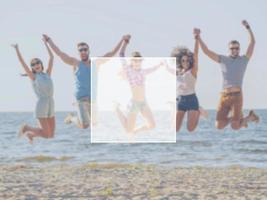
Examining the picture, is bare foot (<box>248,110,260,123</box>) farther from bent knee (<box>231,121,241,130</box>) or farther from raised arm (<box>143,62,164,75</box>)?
raised arm (<box>143,62,164,75</box>)

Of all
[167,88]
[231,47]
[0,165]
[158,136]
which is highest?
[231,47]

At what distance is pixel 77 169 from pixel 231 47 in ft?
105

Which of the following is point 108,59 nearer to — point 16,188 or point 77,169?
point 16,188

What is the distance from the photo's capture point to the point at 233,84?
11.1 feet

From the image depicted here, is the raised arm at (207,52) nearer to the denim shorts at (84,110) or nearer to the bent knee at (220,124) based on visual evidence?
the bent knee at (220,124)

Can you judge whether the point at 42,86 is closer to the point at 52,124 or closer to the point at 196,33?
the point at 52,124

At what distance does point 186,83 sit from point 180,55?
22 centimetres

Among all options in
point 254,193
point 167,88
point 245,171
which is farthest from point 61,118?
point 245,171

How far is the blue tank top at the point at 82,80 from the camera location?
346 cm

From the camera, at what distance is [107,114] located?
11.7 ft

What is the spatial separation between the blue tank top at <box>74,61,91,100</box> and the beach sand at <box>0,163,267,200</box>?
702 inches

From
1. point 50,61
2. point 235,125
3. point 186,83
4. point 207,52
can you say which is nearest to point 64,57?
point 50,61

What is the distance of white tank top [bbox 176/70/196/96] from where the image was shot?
3.44 metres
